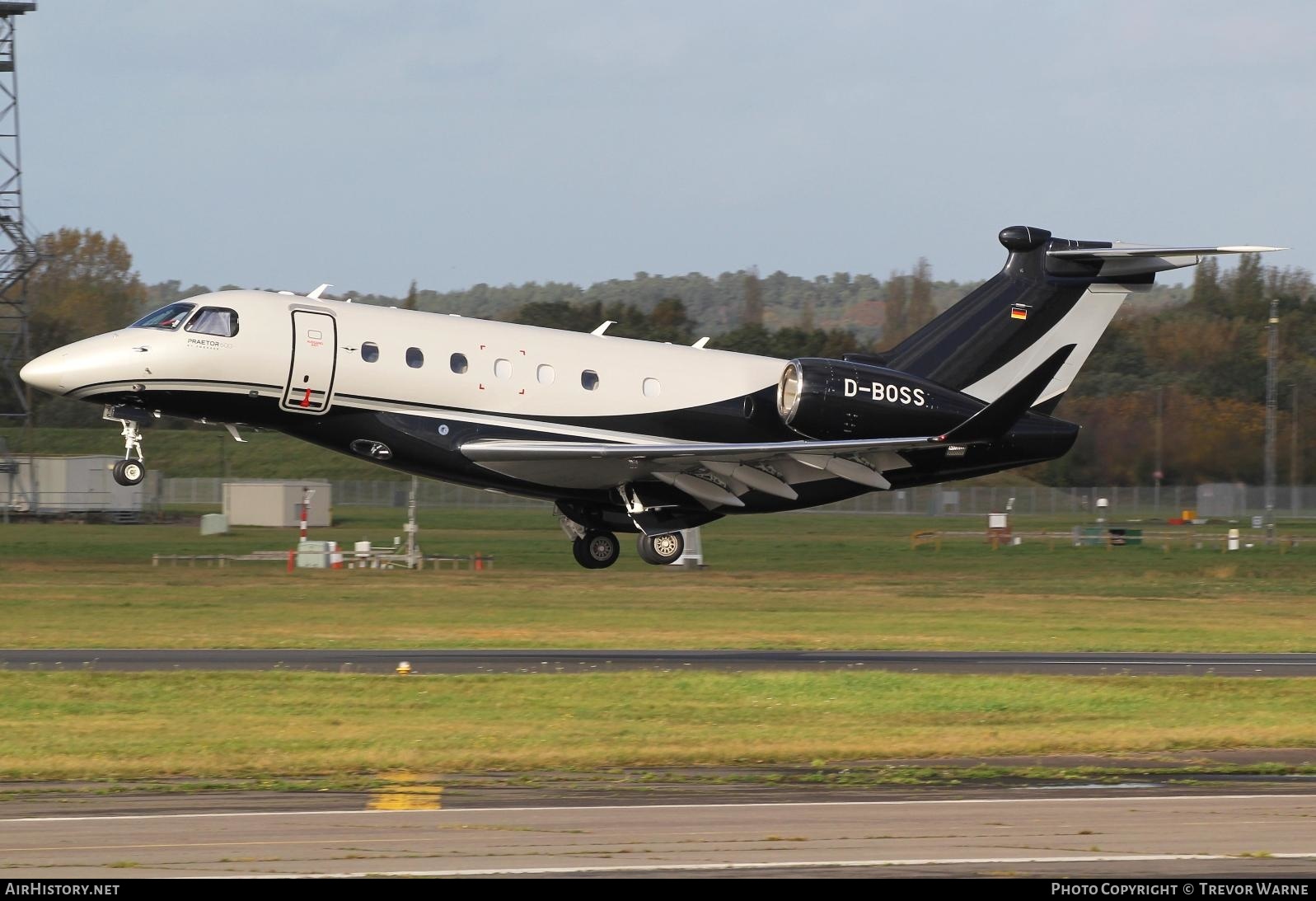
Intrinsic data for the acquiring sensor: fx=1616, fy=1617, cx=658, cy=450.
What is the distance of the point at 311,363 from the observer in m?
23.9

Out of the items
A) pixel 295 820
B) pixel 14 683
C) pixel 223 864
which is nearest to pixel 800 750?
pixel 295 820

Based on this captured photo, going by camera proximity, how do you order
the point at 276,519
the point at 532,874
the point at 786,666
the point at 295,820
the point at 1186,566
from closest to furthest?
the point at 532,874, the point at 295,820, the point at 786,666, the point at 1186,566, the point at 276,519

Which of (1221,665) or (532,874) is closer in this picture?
(532,874)

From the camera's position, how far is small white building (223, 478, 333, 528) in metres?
61.1

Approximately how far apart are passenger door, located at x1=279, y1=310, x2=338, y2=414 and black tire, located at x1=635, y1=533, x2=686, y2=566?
585 cm

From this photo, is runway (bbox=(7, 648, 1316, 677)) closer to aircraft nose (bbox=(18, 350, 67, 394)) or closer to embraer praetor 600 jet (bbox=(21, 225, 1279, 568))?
embraer praetor 600 jet (bbox=(21, 225, 1279, 568))

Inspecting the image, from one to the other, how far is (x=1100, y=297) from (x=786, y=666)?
A: 30.4ft

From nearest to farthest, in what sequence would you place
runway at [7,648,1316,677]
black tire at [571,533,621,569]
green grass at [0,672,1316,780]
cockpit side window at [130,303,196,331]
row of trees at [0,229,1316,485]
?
green grass at [0,672,1316,780]
runway at [7,648,1316,677]
cockpit side window at [130,303,196,331]
black tire at [571,533,621,569]
row of trees at [0,229,1316,485]

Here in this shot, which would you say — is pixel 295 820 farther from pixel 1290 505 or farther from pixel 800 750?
pixel 1290 505

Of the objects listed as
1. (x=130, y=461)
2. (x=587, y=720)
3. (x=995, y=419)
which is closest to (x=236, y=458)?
(x=130, y=461)

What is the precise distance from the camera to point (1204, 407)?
159 ft

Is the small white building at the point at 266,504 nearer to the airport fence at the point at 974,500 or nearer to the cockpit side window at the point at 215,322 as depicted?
the airport fence at the point at 974,500

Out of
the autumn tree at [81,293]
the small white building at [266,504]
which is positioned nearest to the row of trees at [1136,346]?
the autumn tree at [81,293]

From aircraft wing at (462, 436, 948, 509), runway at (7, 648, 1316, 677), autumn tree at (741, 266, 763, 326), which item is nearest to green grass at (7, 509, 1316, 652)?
runway at (7, 648, 1316, 677)
